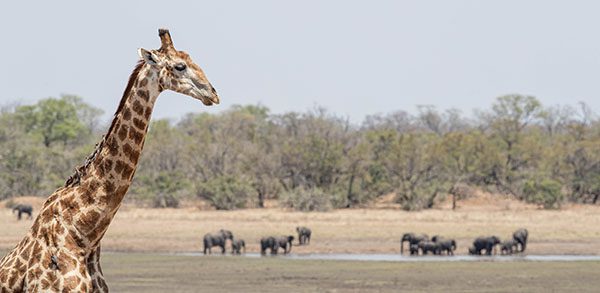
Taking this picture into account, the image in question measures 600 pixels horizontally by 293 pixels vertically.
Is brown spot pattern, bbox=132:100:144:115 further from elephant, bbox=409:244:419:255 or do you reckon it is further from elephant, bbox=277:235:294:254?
elephant, bbox=409:244:419:255

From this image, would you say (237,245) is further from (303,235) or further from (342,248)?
(303,235)

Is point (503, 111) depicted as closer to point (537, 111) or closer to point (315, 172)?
point (537, 111)

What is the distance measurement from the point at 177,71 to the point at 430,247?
27.4 metres

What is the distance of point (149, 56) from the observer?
7.48m

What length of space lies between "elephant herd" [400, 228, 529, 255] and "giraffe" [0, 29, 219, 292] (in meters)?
26.6

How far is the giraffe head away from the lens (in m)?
7.18

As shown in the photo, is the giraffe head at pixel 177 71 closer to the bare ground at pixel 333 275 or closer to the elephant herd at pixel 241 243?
the bare ground at pixel 333 275

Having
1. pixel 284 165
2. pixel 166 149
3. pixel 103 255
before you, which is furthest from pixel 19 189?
pixel 103 255

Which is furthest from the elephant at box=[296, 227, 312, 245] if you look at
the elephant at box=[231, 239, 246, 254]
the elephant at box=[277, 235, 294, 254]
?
the elephant at box=[231, 239, 246, 254]

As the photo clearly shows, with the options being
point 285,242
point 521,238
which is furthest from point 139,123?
point 521,238

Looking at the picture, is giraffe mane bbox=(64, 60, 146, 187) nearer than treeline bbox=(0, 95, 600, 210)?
Yes

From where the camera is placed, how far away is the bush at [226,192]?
5016 centimetres

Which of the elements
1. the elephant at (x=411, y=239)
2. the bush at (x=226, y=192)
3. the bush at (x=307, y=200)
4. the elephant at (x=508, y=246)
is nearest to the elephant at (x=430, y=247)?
the elephant at (x=411, y=239)

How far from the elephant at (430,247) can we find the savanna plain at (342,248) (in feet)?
3.26
